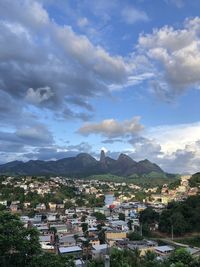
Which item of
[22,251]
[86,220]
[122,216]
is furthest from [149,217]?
[22,251]

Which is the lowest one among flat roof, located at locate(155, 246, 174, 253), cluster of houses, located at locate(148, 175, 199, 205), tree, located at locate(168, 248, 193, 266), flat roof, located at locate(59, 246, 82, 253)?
flat roof, located at locate(59, 246, 82, 253)

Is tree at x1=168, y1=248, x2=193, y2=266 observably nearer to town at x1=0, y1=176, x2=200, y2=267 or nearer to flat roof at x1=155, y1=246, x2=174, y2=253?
town at x1=0, y1=176, x2=200, y2=267

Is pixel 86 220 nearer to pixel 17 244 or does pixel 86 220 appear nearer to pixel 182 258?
pixel 182 258

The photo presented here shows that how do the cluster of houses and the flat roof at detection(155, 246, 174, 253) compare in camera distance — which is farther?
the cluster of houses

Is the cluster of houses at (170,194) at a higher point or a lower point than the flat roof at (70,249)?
higher

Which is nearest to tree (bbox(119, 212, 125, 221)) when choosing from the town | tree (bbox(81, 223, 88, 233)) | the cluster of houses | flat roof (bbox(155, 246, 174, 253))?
the town

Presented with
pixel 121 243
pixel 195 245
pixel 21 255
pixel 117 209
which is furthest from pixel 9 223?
pixel 117 209

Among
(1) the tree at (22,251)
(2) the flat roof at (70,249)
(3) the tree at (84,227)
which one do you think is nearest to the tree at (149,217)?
(3) the tree at (84,227)

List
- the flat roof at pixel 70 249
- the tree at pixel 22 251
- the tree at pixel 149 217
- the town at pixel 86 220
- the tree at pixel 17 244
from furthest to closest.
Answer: the tree at pixel 149 217 < the town at pixel 86 220 < the flat roof at pixel 70 249 < the tree at pixel 17 244 < the tree at pixel 22 251

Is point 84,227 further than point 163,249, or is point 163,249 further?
point 84,227

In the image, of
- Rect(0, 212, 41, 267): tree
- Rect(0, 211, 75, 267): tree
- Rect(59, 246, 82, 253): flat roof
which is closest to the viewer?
Rect(0, 211, 75, 267): tree

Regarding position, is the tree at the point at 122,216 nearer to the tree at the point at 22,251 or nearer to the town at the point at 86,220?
the town at the point at 86,220

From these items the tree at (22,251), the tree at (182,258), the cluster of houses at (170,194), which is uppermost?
the cluster of houses at (170,194)

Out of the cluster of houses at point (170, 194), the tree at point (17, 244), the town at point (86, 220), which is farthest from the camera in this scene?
the cluster of houses at point (170, 194)
